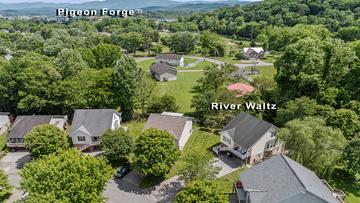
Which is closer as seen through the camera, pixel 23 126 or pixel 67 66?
pixel 23 126

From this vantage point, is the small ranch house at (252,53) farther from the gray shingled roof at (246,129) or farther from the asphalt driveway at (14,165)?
the asphalt driveway at (14,165)

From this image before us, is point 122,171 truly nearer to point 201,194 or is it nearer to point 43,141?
point 43,141

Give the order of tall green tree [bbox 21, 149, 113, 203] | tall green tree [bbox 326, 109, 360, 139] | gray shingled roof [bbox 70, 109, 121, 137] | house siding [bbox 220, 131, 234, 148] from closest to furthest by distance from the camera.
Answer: tall green tree [bbox 21, 149, 113, 203] → tall green tree [bbox 326, 109, 360, 139] → house siding [bbox 220, 131, 234, 148] → gray shingled roof [bbox 70, 109, 121, 137]

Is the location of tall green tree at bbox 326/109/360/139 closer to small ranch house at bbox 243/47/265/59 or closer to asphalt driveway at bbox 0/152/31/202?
asphalt driveway at bbox 0/152/31/202

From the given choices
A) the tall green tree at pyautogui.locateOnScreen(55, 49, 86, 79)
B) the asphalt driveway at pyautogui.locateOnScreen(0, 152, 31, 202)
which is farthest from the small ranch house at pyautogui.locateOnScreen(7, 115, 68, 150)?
the tall green tree at pyautogui.locateOnScreen(55, 49, 86, 79)

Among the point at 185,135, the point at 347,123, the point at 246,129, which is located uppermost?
the point at 347,123

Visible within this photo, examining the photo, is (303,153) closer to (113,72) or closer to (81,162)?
(81,162)

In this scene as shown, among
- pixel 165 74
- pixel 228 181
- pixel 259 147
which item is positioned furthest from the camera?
pixel 165 74

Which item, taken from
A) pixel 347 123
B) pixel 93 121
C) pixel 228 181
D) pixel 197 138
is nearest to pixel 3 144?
pixel 93 121
